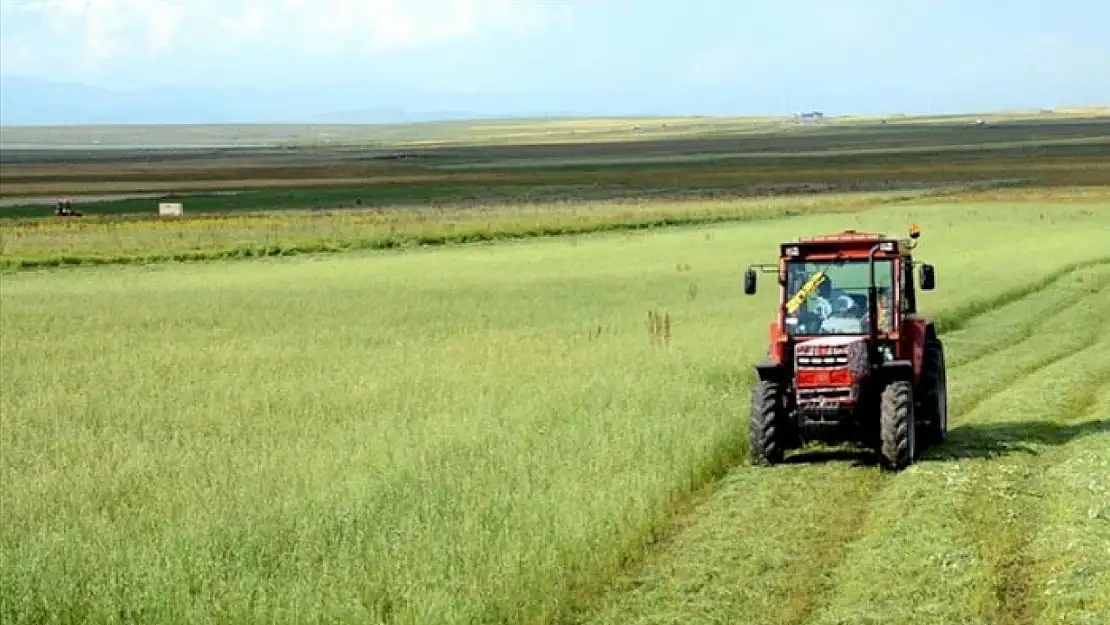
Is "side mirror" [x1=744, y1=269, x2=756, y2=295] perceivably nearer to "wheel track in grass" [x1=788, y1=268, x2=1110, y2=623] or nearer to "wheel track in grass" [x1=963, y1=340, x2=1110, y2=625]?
"wheel track in grass" [x1=788, y1=268, x2=1110, y2=623]

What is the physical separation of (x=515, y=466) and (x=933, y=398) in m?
4.44

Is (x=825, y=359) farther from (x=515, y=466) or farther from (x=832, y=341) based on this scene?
(x=515, y=466)

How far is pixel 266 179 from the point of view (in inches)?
4493

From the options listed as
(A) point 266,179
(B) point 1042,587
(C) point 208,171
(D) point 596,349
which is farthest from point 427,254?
(C) point 208,171

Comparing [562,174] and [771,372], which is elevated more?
[562,174]

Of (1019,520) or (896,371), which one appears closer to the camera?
(1019,520)

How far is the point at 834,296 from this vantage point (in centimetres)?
1474

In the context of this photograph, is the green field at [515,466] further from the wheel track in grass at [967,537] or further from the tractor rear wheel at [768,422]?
the tractor rear wheel at [768,422]

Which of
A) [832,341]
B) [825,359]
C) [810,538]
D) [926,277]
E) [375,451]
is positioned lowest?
[810,538]

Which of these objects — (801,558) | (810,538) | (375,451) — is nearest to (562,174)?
(375,451)

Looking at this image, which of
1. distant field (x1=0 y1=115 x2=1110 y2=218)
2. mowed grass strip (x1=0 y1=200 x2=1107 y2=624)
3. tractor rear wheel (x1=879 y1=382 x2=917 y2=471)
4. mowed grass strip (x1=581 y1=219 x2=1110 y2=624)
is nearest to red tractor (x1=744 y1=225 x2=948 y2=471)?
tractor rear wheel (x1=879 y1=382 x2=917 y2=471)

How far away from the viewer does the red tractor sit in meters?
14.0

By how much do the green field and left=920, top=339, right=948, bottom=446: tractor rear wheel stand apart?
587 millimetres

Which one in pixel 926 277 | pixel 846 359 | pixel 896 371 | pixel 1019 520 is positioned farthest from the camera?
pixel 926 277
